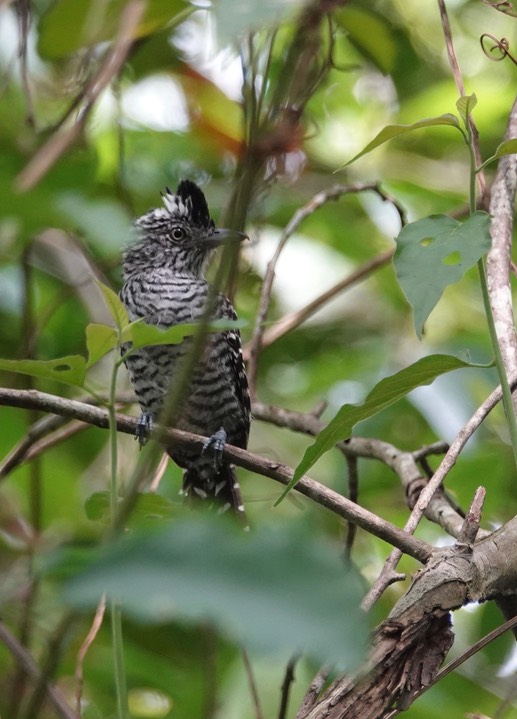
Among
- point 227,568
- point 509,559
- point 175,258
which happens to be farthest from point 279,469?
point 175,258

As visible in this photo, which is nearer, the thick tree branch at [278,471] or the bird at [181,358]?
the thick tree branch at [278,471]

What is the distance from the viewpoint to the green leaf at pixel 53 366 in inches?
61.4

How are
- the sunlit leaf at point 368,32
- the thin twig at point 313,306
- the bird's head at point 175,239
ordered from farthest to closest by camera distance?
the bird's head at point 175,239 → the thin twig at point 313,306 → the sunlit leaf at point 368,32

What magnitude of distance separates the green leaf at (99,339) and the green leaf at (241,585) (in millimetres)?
884

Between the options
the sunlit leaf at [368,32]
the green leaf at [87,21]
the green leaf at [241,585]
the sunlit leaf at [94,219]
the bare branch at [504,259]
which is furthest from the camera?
the sunlit leaf at [368,32]

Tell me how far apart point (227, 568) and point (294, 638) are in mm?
85

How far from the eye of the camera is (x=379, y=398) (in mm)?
1796

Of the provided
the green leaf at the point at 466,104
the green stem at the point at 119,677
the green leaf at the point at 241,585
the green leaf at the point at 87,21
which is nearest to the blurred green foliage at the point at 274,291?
the green leaf at the point at 87,21

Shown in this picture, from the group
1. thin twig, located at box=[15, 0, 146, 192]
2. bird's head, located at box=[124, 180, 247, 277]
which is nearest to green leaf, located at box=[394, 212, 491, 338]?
thin twig, located at box=[15, 0, 146, 192]

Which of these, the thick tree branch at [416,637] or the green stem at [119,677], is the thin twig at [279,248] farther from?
the green stem at [119,677]

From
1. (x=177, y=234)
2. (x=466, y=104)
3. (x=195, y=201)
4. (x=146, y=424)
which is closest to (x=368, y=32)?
(x=195, y=201)

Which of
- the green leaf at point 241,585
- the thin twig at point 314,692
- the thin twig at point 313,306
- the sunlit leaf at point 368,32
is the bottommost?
the green leaf at point 241,585

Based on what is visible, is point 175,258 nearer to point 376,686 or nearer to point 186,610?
point 376,686

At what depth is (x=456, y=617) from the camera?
408 centimetres
